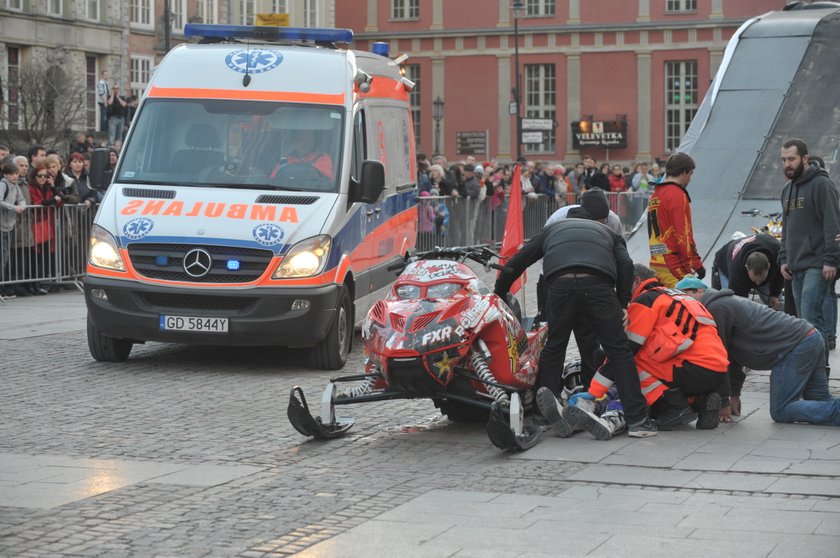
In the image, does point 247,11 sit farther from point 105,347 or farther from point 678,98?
point 105,347

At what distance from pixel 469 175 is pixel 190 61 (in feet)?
53.5

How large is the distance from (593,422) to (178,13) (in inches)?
1976

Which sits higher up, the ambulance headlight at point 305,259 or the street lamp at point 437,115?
the street lamp at point 437,115

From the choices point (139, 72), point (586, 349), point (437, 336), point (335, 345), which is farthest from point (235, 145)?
point (139, 72)

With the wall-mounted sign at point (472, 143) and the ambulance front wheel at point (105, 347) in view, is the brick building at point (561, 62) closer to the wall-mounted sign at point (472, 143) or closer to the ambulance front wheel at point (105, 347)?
the wall-mounted sign at point (472, 143)

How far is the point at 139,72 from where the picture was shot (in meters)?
56.5

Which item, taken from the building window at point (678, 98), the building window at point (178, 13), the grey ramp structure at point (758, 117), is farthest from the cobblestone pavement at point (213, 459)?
the building window at point (678, 98)

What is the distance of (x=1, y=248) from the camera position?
65.6ft

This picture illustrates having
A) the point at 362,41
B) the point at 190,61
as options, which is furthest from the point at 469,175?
the point at 362,41

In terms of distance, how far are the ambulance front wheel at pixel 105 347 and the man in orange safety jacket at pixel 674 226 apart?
4.96 meters

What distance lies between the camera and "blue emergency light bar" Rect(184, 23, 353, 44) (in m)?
15.6

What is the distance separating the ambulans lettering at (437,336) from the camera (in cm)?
1006

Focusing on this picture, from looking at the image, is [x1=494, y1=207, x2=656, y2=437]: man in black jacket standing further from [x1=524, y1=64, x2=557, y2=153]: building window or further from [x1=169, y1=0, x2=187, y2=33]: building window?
[x1=524, y1=64, x2=557, y2=153]: building window

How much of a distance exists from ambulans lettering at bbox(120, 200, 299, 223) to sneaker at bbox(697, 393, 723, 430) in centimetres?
439
